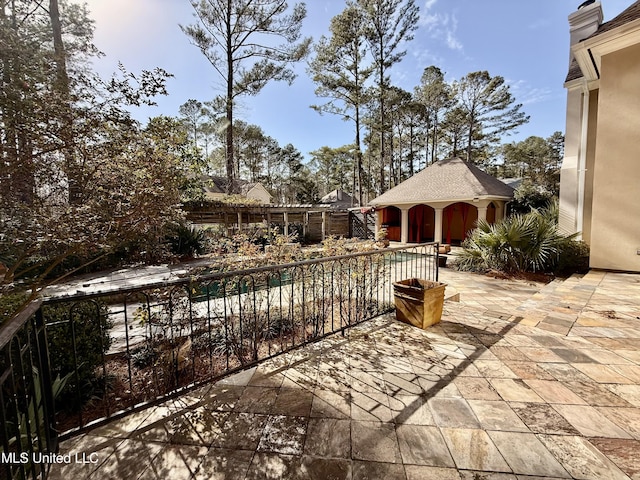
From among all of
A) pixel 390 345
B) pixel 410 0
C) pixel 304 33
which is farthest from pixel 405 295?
pixel 410 0

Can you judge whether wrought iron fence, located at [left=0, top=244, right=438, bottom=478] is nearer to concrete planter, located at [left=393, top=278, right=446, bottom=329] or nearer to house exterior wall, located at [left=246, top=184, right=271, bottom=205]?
concrete planter, located at [left=393, top=278, right=446, bottom=329]

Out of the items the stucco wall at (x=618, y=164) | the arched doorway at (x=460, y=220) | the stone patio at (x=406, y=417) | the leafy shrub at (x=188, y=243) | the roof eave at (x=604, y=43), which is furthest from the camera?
the arched doorway at (x=460, y=220)

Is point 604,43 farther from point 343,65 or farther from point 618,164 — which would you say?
point 343,65

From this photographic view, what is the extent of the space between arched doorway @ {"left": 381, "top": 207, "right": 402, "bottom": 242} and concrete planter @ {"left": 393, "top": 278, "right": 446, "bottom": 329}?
11286 mm

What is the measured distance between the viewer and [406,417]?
1.78m

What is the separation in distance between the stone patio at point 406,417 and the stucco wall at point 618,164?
407 cm

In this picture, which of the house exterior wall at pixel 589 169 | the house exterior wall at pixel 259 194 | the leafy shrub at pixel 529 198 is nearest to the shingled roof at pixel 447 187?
the leafy shrub at pixel 529 198

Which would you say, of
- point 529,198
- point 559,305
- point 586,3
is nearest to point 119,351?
point 559,305

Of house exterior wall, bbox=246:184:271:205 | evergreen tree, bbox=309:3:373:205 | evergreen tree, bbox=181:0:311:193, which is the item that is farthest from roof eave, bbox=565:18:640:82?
house exterior wall, bbox=246:184:271:205

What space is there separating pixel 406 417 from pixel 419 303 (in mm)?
1619

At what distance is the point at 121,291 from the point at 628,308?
593 cm

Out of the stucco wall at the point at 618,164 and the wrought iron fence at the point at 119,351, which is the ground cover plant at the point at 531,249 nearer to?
the stucco wall at the point at 618,164

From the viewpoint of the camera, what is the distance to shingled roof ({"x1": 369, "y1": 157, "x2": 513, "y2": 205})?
1176 centimetres

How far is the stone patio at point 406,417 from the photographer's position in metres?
1.42
